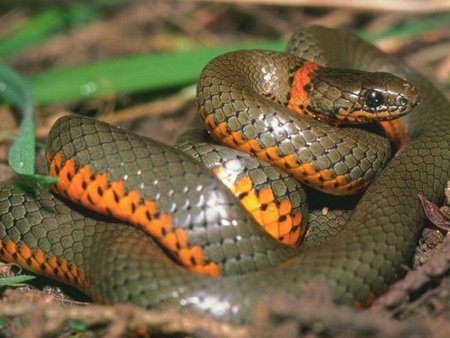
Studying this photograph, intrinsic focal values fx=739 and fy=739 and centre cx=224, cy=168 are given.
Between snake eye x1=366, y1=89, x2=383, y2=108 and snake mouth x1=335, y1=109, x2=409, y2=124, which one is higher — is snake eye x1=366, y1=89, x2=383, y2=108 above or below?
above

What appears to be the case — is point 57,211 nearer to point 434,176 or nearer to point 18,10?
point 434,176

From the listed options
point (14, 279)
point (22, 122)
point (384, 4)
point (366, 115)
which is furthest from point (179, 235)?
point (384, 4)

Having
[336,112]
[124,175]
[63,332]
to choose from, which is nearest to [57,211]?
[124,175]

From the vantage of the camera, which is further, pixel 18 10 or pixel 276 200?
pixel 18 10

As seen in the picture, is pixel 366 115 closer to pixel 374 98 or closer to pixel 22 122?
pixel 374 98

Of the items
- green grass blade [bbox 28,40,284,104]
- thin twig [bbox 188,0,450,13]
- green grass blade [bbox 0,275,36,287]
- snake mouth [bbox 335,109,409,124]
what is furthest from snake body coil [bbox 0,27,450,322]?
thin twig [bbox 188,0,450,13]

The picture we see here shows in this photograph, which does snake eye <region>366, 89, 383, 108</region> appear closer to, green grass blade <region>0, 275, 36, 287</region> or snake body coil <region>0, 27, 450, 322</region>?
snake body coil <region>0, 27, 450, 322</region>

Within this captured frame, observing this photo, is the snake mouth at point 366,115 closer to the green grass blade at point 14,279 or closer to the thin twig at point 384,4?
the green grass blade at point 14,279
